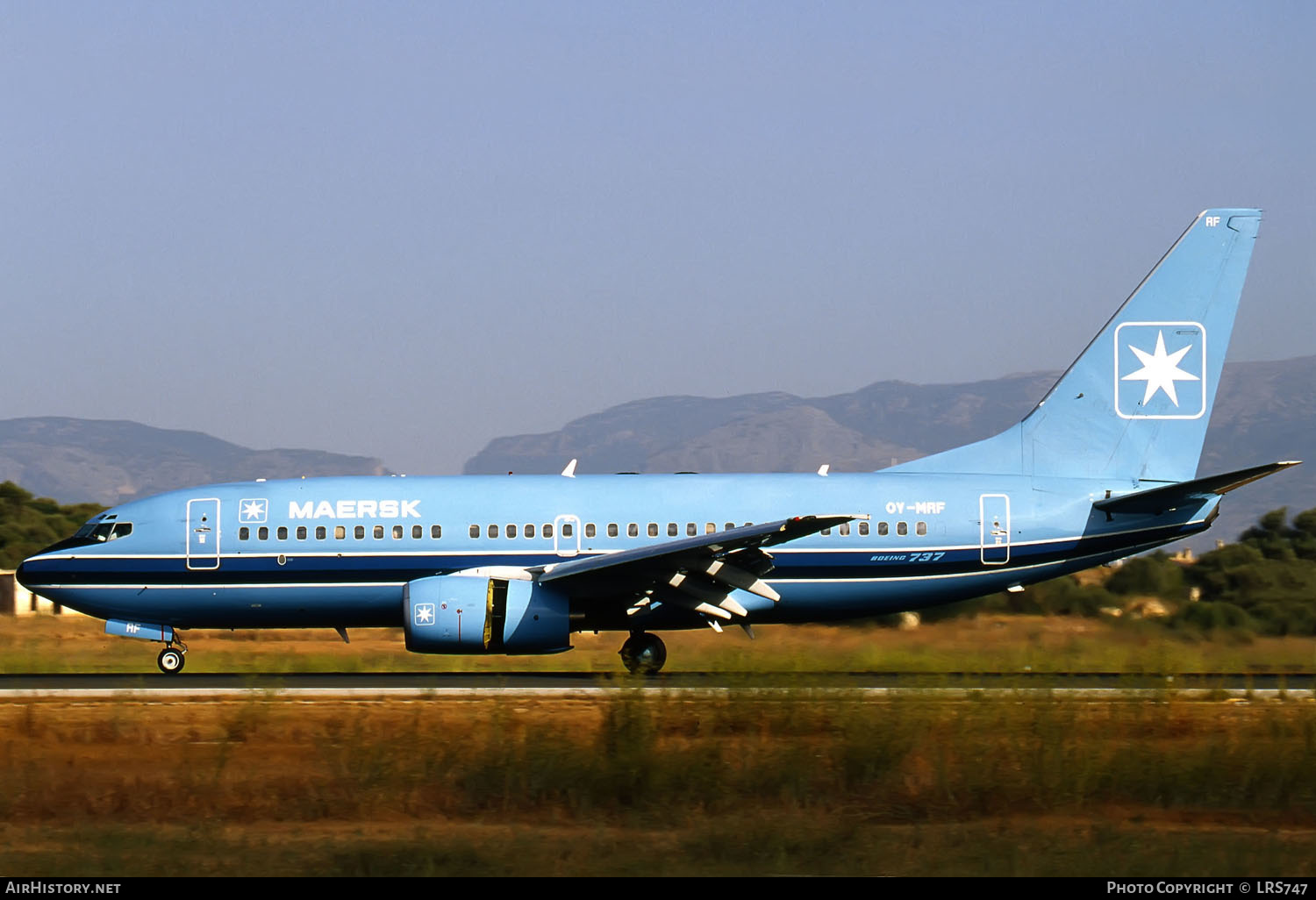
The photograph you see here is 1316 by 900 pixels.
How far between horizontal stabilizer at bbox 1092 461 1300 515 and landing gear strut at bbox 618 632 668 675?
6.93 m

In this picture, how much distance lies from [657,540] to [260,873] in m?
12.5

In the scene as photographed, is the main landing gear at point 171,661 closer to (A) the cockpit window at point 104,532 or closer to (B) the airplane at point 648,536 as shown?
(B) the airplane at point 648,536

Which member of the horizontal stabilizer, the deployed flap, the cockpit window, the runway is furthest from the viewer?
the cockpit window

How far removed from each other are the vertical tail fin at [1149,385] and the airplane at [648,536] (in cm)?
5

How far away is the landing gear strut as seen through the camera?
21.8 m

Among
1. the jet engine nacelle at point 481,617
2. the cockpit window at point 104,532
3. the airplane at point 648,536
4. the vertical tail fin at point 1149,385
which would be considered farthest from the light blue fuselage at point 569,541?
the jet engine nacelle at point 481,617

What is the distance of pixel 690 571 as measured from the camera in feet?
69.1

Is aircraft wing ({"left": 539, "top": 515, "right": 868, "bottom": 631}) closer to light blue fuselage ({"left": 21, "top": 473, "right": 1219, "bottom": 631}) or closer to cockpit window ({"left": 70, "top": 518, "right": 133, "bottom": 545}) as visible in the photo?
light blue fuselage ({"left": 21, "top": 473, "right": 1219, "bottom": 631})

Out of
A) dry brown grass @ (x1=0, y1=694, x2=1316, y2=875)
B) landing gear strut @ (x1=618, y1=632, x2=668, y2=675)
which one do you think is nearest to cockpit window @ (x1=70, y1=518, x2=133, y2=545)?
dry brown grass @ (x1=0, y1=694, x2=1316, y2=875)

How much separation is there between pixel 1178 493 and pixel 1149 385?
2.75m

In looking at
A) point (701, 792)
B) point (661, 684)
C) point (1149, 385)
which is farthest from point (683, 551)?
point (1149, 385)

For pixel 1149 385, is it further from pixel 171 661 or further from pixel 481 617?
pixel 171 661

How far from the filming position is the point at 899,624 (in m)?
25.7

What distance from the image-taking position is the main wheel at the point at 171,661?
74.0 feet
